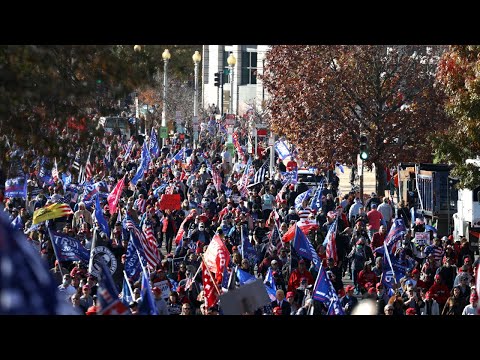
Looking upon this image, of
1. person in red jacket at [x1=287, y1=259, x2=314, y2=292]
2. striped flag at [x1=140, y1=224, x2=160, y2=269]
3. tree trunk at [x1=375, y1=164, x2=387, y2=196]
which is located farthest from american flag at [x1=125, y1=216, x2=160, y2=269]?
tree trunk at [x1=375, y1=164, x2=387, y2=196]

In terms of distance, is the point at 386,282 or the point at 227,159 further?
the point at 227,159

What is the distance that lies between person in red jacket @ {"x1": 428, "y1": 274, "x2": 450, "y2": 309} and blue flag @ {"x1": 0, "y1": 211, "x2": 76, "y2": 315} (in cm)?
1116

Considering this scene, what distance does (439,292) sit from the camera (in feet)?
60.4

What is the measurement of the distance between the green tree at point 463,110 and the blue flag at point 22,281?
1667 cm

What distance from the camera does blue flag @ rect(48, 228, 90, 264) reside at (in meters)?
20.0

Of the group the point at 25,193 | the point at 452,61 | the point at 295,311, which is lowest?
the point at 295,311

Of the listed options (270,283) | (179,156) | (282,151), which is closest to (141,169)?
(282,151)

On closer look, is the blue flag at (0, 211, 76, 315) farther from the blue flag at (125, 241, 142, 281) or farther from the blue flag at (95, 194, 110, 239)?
the blue flag at (95, 194, 110, 239)

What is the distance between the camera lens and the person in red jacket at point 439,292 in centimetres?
1827

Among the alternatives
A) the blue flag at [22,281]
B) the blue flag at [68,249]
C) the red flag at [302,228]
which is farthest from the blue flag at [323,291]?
the blue flag at [22,281]
